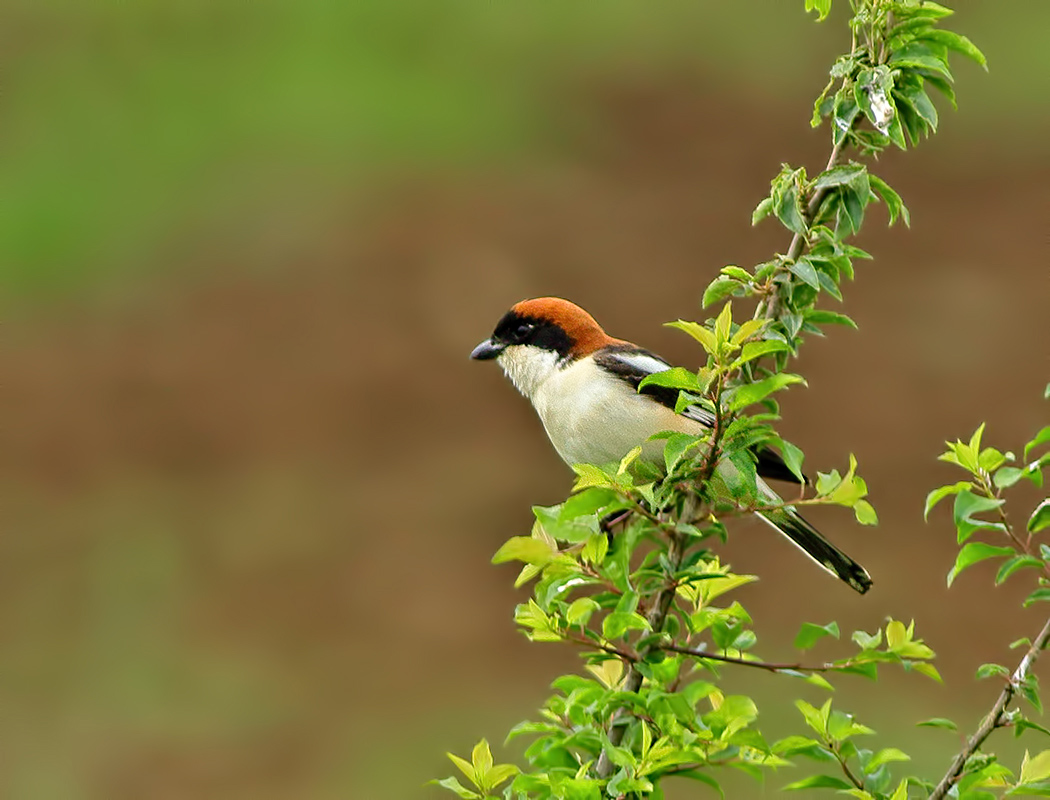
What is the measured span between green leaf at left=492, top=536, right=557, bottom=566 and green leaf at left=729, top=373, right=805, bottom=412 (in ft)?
1.42

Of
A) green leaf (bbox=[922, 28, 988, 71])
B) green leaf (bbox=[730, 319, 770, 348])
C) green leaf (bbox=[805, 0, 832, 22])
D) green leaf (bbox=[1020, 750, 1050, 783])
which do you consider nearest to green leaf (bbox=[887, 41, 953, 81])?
green leaf (bbox=[922, 28, 988, 71])

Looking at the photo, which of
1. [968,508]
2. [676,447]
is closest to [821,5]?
[676,447]

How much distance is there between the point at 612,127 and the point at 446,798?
8.96 m

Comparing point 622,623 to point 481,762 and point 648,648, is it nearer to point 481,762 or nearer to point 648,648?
point 648,648

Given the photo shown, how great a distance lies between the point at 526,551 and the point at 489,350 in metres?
2.10

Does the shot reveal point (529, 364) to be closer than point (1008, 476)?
No

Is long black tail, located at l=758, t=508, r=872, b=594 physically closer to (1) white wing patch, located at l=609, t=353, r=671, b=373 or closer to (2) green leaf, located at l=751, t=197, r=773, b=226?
(1) white wing patch, located at l=609, t=353, r=671, b=373

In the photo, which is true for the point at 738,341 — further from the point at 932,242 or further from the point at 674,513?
the point at 932,242

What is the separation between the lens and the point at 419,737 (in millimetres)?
7969

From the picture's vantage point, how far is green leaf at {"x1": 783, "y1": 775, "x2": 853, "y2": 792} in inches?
93.7

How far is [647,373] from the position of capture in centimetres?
400

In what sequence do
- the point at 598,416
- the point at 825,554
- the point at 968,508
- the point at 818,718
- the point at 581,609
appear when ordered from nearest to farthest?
the point at 968,508 < the point at 581,609 < the point at 818,718 < the point at 825,554 < the point at 598,416

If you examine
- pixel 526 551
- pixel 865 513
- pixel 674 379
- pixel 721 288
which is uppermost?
pixel 721 288

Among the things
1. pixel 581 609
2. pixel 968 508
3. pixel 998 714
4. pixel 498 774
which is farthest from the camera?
pixel 498 774
